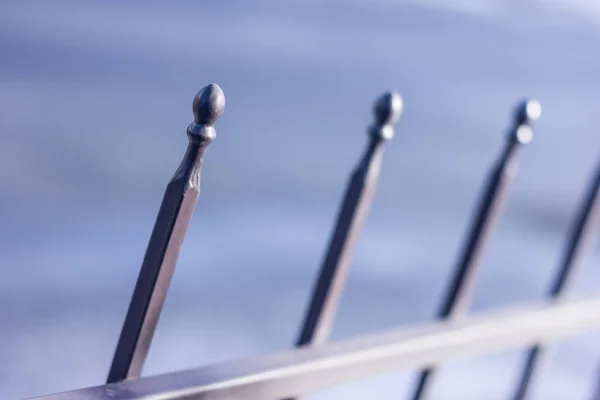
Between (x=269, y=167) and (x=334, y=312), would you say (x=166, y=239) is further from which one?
(x=269, y=167)

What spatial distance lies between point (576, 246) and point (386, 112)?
731 mm

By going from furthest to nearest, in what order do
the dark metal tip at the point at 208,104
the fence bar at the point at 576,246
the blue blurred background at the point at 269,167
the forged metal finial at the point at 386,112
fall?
the blue blurred background at the point at 269,167 → the fence bar at the point at 576,246 → the forged metal finial at the point at 386,112 → the dark metal tip at the point at 208,104

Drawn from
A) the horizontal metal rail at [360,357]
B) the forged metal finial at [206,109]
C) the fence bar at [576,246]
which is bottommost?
the horizontal metal rail at [360,357]

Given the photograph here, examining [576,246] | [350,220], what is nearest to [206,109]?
[350,220]

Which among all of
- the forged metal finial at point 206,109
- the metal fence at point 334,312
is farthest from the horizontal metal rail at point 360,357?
the forged metal finial at point 206,109

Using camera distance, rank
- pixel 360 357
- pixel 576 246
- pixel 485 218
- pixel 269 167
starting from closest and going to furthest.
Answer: pixel 360 357, pixel 485 218, pixel 576 246, pixel 269 167

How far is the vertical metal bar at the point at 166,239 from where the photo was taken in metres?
1.02

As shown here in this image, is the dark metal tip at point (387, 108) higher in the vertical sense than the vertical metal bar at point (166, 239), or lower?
higher

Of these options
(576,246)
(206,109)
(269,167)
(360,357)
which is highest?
(206,109)

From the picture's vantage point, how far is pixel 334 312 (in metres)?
1.33

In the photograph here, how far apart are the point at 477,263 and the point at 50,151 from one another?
15.4 ft

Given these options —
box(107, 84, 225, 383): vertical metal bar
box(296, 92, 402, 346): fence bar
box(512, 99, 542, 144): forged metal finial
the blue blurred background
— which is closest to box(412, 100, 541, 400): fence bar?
box(512, 99, 542, 144): forged metal finial

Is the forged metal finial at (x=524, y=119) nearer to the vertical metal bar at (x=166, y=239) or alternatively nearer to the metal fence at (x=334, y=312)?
the metal fence at (x=334, y=312)

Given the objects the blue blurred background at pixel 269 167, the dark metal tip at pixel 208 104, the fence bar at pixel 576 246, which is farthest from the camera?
the blue blurred background at pixel 269 167
